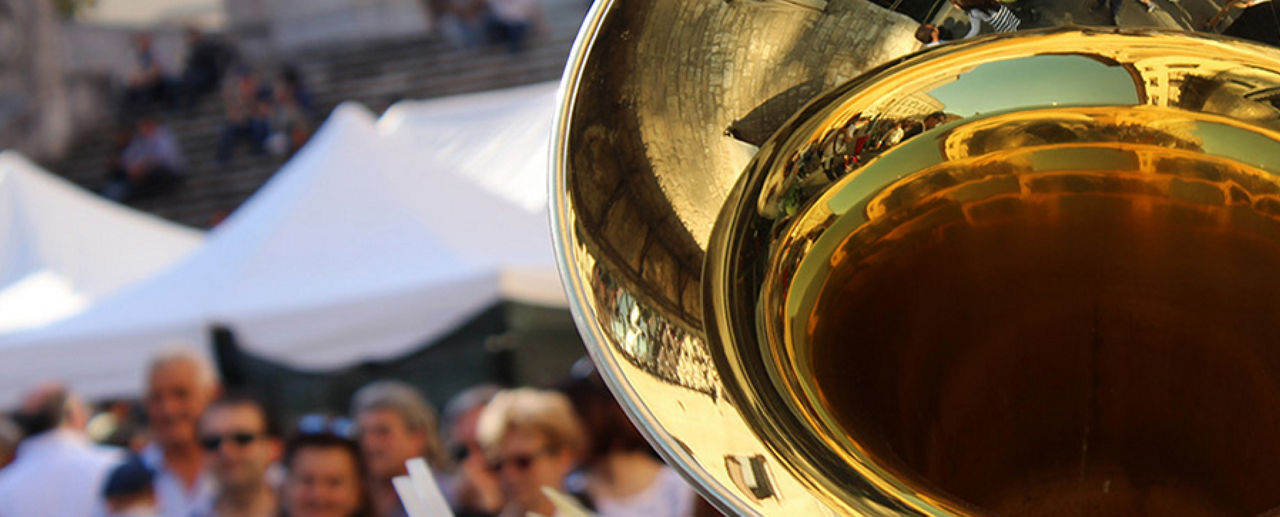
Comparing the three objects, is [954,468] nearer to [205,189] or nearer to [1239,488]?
[1239,488]

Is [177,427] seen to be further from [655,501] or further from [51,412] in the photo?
[655,501]

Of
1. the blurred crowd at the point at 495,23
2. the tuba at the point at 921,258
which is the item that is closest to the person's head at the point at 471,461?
the tuba at the point at 921,258

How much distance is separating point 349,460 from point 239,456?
1.21 ft

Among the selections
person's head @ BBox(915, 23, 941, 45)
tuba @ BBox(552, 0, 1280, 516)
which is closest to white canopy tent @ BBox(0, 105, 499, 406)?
tuba @ BBox(552, 0, 1280, 516)

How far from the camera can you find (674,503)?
245cm

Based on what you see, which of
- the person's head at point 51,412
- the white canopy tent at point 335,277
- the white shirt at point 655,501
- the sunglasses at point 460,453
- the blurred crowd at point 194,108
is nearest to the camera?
the white shirt at point 655,501

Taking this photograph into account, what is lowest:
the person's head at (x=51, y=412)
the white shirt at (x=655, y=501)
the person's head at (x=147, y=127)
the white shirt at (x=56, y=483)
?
the white shirt at (x=56, y=483)

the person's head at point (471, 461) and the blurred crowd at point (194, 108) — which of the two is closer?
the person's head at point (471, 461)

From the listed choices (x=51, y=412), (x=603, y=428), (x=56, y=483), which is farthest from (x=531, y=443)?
(x=51, y=412)

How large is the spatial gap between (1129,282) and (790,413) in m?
0.30

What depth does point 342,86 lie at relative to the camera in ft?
41.4

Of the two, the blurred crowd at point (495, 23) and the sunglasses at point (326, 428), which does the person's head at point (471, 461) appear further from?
the blurred crowd at point (495, 23)

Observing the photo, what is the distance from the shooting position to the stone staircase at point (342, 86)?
37.4ft

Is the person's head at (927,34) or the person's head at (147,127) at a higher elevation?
the person's head at (147,127)
